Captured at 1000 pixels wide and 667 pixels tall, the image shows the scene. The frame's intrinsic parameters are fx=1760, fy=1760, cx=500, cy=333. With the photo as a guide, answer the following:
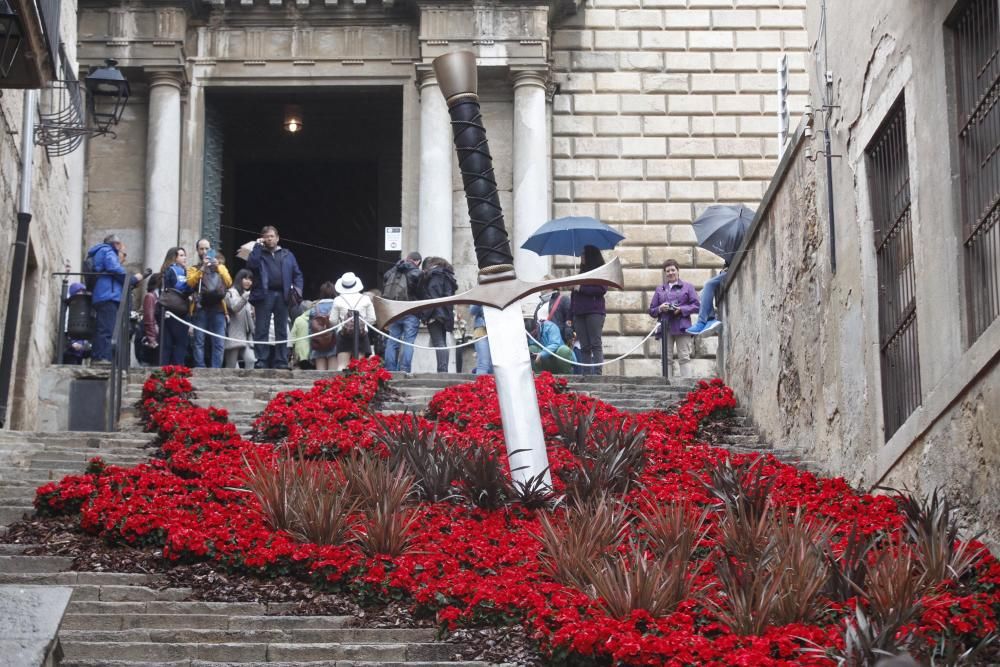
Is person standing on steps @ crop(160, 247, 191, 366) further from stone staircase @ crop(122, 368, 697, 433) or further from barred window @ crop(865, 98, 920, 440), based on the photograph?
barred window @ crop(865, 98, 920, 440)

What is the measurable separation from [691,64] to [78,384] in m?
13.0

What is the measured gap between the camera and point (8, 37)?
1314cm

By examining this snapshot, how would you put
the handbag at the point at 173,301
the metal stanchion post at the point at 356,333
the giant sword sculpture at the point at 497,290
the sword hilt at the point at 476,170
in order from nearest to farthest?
1. the giant sword sculpture at the point at 497,290
2. the sword hilt at the point at 476,170
3. the metal stanchion post at the point at 356,333
4. the handbag at the point at 173,301

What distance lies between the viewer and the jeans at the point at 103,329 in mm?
19406

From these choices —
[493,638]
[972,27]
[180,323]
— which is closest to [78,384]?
[180,323]

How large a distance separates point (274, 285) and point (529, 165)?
6.83 meters

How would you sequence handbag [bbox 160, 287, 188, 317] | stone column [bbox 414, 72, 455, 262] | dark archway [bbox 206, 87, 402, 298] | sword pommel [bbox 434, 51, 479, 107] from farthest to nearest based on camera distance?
dark archway [bbox 206, 87, 402, 298] < stone column [bbox 414, 72, 455, 262] < handbag [bbox 160, 287, 188, 317] < sword pommel [bbox 434, 51, 479, 107]

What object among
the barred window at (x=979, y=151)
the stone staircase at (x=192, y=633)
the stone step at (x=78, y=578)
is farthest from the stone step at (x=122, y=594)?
the barred window at (x=979, y=151)

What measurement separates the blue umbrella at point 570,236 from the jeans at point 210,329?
3897 millimetres

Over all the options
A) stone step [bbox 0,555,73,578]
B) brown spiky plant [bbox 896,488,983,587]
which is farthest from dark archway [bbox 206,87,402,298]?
brown spiky plant [bbox 896,488,983,587]

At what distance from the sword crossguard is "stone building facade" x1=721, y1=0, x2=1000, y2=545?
2095mm

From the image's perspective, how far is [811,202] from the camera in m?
15.4

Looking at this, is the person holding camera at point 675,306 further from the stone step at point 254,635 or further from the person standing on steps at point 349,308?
the stone step at point 254,635

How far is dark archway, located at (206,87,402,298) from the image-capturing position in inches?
→ 1142
